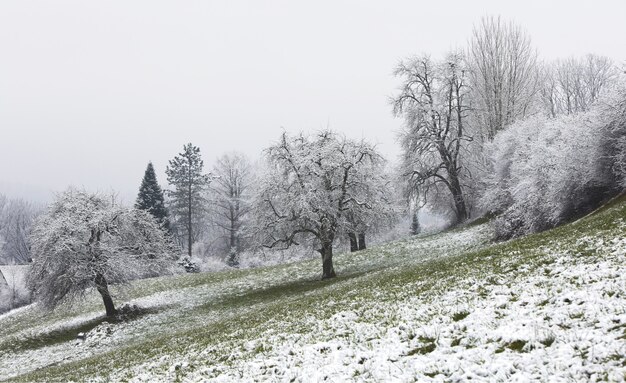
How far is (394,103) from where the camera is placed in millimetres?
47938

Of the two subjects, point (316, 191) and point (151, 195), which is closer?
point (316, 191)

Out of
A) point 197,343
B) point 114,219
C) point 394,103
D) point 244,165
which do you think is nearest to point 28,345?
point 114,219

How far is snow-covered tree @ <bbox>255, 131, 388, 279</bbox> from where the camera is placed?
2864cm

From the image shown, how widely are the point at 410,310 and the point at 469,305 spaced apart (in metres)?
1.68

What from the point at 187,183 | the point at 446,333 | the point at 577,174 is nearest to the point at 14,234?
the point at 187,183

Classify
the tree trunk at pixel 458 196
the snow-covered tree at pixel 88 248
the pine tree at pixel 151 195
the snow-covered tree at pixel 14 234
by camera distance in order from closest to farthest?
1. the snow-covered tree at pixel 88 248
2. the tree trunk at pixel 458 196
3. the pine tree at pixel 151 195
4. the snow-covered tree at pixel 14 234

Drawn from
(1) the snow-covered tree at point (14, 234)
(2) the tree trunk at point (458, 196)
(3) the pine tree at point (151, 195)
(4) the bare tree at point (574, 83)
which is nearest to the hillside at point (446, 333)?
Result: (2) the tree trunk at point (458, 196)

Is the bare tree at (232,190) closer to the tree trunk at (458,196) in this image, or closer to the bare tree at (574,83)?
the tree trunk at (458,196)

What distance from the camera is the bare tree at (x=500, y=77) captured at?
52719 millimetres

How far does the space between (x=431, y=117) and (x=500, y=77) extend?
1294 cm

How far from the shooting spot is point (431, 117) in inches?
1841

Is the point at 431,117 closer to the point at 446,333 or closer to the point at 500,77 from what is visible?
the point at 500,77

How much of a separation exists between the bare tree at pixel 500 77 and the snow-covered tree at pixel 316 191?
27614 millimetres

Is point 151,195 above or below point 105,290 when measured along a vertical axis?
above
